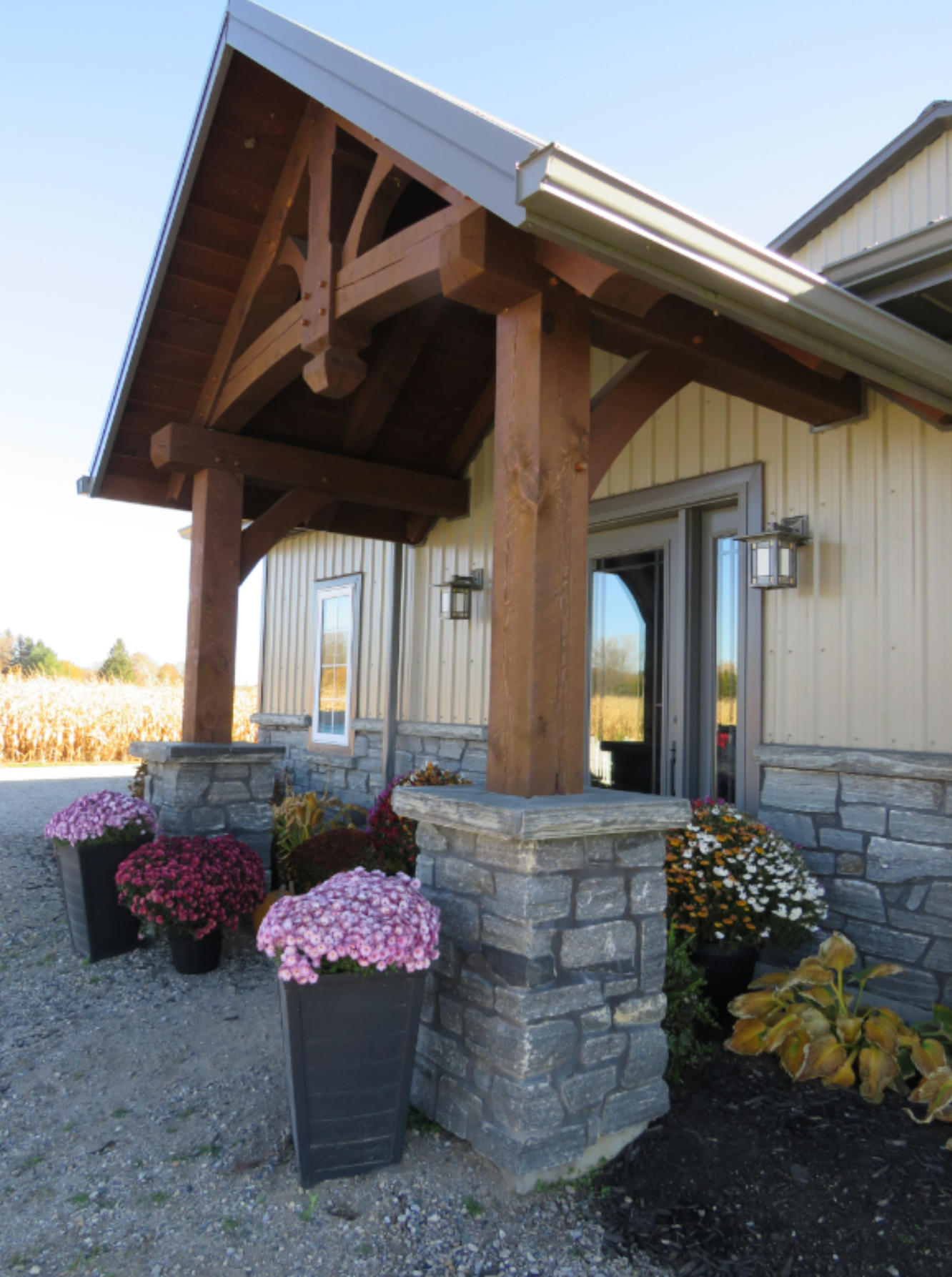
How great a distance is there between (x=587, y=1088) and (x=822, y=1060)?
3.10 feet

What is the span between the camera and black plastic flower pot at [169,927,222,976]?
4258 millimetres

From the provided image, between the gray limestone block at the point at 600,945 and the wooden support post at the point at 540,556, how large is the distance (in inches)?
17.7

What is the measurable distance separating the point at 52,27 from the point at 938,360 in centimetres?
846

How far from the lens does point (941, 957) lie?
11.8ft

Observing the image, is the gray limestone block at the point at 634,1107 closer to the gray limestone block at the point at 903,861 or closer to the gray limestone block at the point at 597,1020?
the gray limestone block at the point at 597,1020

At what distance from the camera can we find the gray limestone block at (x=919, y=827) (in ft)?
11.8

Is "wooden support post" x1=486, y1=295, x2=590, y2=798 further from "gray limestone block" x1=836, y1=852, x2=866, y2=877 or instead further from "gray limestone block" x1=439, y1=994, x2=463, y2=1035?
"gray limestone block" x1=836, y1=852, x2=866, y2=877

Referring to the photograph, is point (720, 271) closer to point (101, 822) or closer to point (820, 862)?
point (820, 862)

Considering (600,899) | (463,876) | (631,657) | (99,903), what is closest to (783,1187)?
(600,899)

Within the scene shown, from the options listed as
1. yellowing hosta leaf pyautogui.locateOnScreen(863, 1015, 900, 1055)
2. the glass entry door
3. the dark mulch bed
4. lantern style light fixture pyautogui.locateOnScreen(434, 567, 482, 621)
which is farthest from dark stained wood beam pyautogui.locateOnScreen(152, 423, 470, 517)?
yellowing hosta leaf pyautogui.locateOnScreen(863, 1015, 900, 1055)

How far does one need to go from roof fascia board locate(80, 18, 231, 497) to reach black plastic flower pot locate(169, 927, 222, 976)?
11.0ft

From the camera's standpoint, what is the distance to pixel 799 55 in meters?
7.79

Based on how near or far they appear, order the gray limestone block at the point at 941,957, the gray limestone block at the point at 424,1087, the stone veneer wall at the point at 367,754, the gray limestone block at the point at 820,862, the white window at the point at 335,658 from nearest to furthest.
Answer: the gray limestone block at the point at 424,1087, the gray limestone block at the point at 941,957, the gray limestone block at the point at 820,862, the stone veneer wall at the point at 367,754, the white window at the point at 335,658

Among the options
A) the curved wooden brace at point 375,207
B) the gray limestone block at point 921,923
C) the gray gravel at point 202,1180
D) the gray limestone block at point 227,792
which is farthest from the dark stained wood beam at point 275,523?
the gray limestone block at point 921,923
